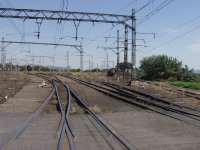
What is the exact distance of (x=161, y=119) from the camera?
16.8m

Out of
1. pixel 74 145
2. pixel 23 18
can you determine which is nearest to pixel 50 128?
pixel 74 145

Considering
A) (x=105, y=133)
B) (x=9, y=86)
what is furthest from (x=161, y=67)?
(x=105, y=133)

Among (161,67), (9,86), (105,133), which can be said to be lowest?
(105,133)

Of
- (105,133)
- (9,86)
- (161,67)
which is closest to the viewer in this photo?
(105,133)

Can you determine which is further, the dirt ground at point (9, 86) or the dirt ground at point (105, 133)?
the dirt ground at point (9, 86)

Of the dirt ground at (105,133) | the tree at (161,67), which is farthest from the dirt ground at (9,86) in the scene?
the tree at (161,67)

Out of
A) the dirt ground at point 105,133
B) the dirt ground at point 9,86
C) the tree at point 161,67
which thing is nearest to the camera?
the dirt ground at point 105,133

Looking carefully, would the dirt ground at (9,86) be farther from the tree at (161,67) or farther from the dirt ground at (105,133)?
the tree at (161,67)

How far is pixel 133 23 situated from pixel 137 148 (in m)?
36.0

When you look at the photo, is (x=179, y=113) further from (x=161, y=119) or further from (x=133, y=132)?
(x=133, y=132)

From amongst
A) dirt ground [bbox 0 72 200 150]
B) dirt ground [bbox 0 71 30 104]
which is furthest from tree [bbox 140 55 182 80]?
dirt ground [bbox 0 72 200 150]

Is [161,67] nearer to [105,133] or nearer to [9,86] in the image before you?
[9,86]

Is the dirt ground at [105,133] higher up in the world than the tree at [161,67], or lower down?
lower down

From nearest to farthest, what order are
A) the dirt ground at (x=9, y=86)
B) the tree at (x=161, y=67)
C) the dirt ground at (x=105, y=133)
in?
the dirt ground at (x=105, y=133), the dirt ground at (x=9, y=86), the tree at (x=161, y=67)
